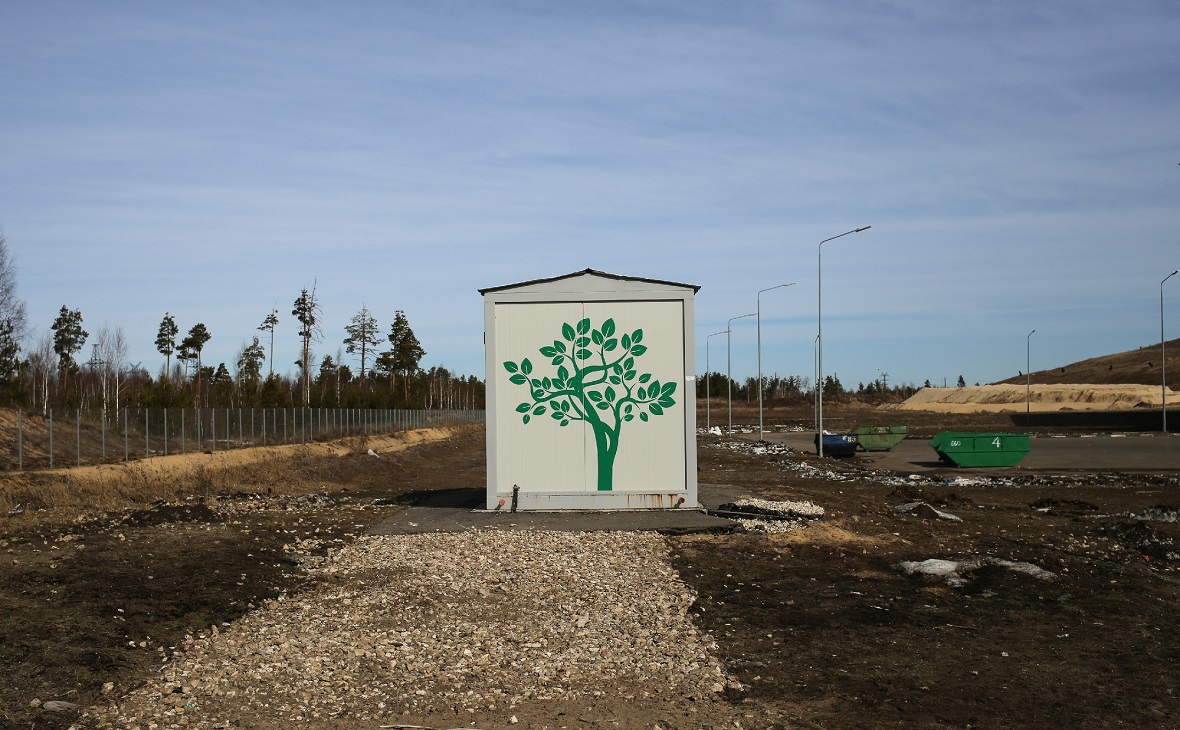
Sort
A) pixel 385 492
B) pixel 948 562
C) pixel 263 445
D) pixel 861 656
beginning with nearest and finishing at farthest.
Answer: pixel 861 656
pixel 948 562
pixel 385 492
pixel 263 445

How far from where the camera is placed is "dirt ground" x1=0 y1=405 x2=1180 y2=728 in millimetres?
7262

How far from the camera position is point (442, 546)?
15.2 metres

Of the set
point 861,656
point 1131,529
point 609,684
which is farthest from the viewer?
point 1131,529

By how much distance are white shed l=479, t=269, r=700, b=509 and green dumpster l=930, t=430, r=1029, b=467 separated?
2107 cm

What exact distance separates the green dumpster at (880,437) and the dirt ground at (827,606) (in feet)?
89.3

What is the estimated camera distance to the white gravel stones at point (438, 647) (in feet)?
24.0

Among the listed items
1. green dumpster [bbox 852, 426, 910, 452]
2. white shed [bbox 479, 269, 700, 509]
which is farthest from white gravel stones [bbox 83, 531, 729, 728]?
green dumpster [bbox 852, 426, 910, 452]

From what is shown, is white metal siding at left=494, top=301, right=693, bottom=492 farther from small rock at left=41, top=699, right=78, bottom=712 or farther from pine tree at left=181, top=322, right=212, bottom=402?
pine tree at left=181, top=322, right=212, bottom=402

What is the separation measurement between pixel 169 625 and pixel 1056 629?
343 inches

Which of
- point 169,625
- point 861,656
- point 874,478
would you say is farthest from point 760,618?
point 874,478

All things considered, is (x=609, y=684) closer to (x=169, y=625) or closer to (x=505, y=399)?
(x=169, y=625)

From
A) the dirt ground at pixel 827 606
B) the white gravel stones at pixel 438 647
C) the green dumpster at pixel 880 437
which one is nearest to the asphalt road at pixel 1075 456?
the green dumpster at pixel 880 437

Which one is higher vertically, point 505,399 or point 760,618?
point 505,399

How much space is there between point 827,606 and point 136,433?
31899 millimetres
